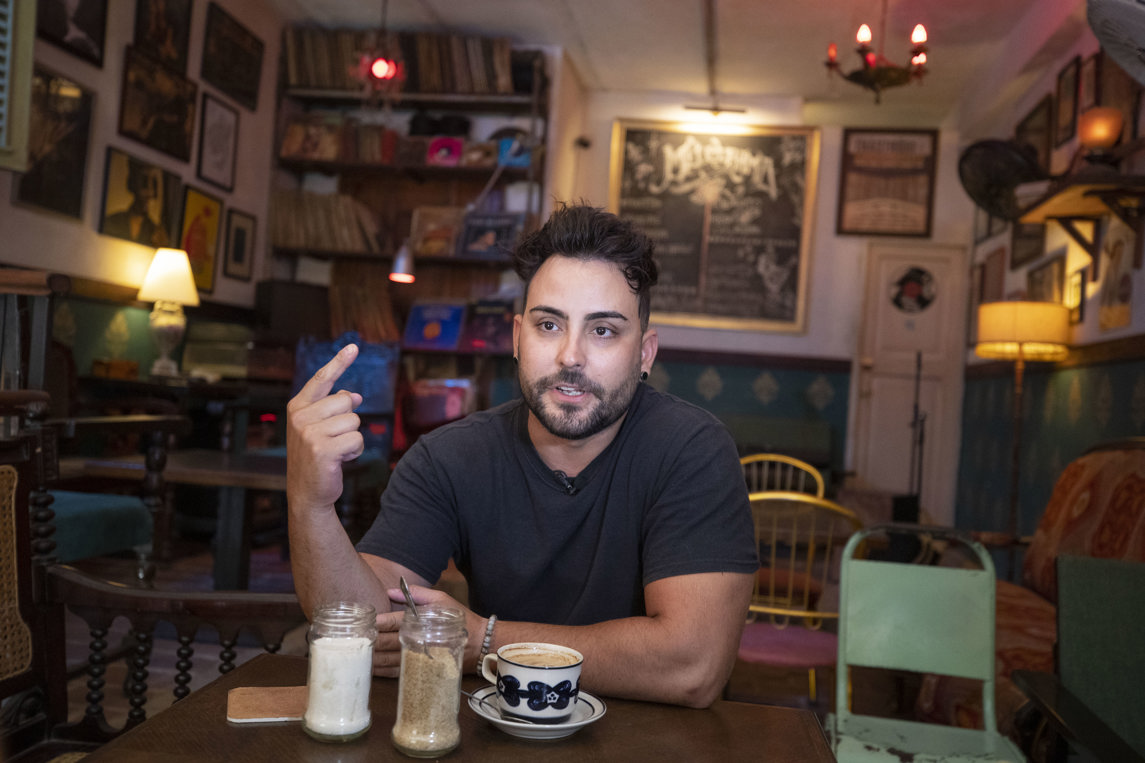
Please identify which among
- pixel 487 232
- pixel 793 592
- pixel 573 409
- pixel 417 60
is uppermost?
pixel 417 60

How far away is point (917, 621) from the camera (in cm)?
213

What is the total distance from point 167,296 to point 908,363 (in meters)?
5.27

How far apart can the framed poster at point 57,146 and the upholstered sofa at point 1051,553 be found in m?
4.06

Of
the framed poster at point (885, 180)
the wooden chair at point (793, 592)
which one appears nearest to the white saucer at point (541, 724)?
the wooden chair at point (793, 592)

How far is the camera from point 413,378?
6.32 meters

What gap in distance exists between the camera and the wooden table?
2.93 feet

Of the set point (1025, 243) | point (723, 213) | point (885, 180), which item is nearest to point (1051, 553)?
point (1025, 243)

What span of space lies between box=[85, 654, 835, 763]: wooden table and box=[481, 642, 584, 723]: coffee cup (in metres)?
0.03

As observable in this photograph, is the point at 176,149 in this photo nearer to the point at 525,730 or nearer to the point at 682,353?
the point at 682,353

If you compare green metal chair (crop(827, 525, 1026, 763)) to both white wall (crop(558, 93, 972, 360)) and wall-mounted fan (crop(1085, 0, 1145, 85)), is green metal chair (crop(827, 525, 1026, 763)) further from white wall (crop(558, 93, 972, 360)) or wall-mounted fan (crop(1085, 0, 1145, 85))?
white wall (crop(558, 93, 972, 360))

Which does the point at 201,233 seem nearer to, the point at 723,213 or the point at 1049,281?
the point at 723,213

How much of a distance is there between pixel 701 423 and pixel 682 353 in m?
5.46

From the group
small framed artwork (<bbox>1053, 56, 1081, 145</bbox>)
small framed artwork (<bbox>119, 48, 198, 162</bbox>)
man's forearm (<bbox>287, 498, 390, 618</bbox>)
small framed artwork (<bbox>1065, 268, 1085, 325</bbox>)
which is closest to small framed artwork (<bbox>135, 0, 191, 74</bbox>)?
small framed artwork (<bbox>119, 48, 198, 162</bbox>)

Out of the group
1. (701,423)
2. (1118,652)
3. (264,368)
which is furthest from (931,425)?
(701,423)
